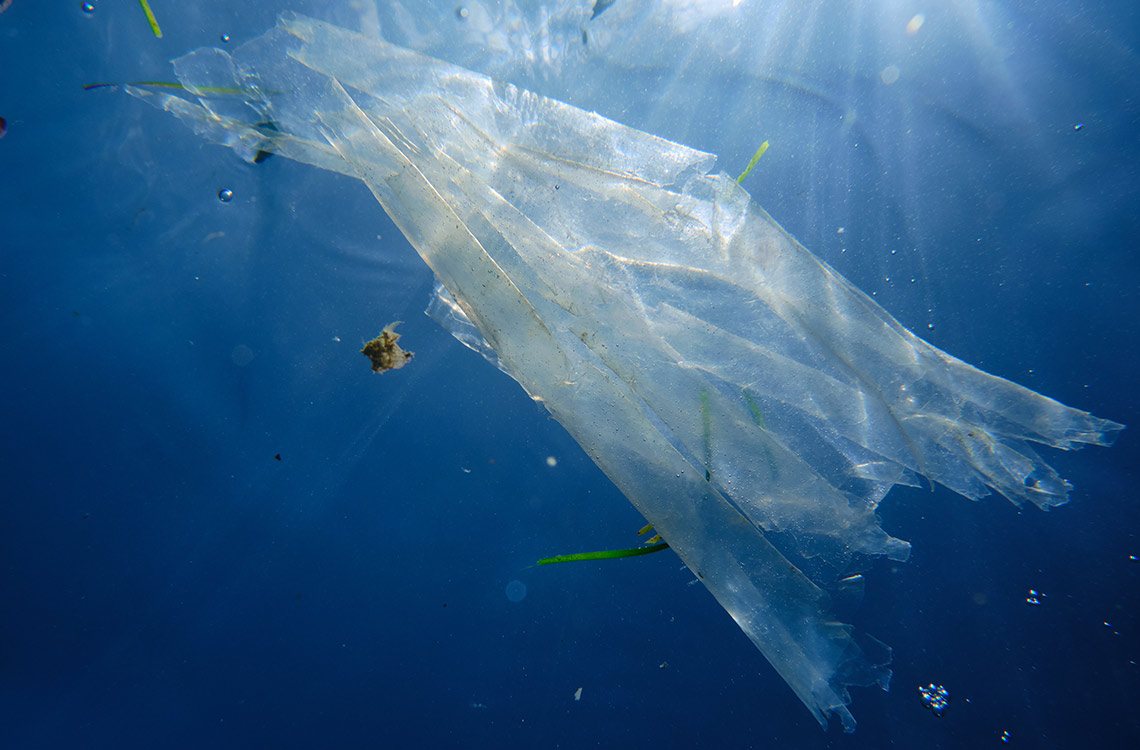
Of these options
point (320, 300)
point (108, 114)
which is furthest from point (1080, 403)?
point (108, 114)

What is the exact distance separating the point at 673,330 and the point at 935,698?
2.49 m

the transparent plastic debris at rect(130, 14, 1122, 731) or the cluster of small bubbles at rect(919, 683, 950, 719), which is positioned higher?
the transparent plastic debris at rect(130, 14, 1122, 731)

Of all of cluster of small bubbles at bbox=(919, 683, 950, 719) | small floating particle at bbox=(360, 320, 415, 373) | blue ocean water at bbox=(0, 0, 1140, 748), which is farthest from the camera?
cluster of small bubbles at bbox=(919, 683, 950, 719)

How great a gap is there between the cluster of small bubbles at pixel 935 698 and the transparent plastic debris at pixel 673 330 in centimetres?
144

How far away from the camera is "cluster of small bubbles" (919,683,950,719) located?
6.89ft

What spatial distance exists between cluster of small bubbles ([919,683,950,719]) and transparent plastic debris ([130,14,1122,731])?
144cm

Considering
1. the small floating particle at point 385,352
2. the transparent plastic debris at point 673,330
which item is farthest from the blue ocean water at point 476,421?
the transparent plastic debris at point 673,330

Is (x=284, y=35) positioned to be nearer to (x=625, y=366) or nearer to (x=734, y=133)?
(x=625, y=366)

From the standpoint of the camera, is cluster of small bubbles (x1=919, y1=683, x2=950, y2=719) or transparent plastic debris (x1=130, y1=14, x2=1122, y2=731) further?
cluster of small bubbles (x1=919, y1=683, x2=950, y2=719)

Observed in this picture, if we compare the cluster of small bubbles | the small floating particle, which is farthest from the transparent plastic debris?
the cluster of small bubbles

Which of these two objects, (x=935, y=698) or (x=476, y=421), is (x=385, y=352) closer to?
(x=476, y=421)

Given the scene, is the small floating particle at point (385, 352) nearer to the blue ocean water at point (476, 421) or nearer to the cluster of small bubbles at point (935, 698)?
the blue ocean water at point (476, 421)

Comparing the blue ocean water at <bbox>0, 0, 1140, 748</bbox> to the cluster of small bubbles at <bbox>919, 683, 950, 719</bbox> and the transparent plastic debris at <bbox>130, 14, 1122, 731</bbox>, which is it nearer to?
the cluster of small bubbles at <bbox>919, 683, 950, 719</bbox>

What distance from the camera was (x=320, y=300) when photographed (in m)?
1.97
